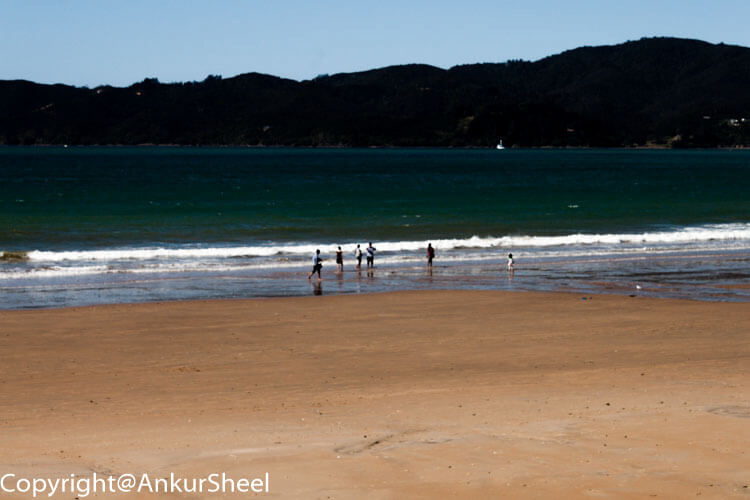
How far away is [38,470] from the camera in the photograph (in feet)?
34.7

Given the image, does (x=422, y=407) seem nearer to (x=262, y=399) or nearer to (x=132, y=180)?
(x=262, y=399)

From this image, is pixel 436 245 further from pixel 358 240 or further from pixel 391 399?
pixel 391 399

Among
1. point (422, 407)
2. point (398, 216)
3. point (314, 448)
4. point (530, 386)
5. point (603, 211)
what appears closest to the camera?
point (314, 448)

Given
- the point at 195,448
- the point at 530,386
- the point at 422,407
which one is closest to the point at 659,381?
the point at 530,386

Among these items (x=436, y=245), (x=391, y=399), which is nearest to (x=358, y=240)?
(x=436, y=245)

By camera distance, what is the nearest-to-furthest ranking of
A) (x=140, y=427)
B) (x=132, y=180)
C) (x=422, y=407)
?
(x=140, y=427), (x=422, y=407), (x=132, y=180)

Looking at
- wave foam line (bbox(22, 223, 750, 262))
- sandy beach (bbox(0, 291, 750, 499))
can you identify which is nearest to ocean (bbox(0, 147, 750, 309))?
wave foam line (bbox(22, 223, 750, 262))

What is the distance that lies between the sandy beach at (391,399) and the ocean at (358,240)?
5.43 m

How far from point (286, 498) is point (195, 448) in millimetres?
2207

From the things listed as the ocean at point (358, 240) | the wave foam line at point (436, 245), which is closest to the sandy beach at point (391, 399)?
the ocean at point (358, 240)

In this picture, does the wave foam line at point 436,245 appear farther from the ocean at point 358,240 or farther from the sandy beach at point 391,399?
the sandy beach at point 391,399

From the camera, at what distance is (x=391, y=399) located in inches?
560

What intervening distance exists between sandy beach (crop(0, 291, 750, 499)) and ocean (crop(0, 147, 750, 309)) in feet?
17.8

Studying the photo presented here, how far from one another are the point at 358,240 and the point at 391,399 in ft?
104
